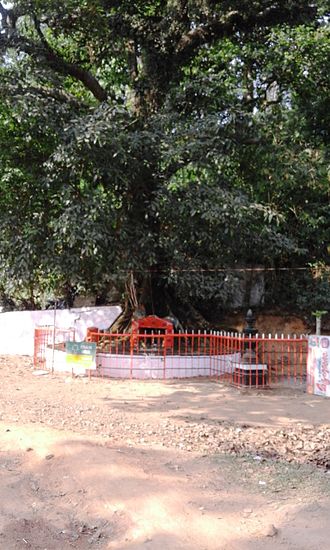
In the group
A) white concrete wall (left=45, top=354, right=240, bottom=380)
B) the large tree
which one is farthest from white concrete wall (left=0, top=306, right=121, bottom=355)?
white concrete wall (left=45, top=354, right=240, bottom=380)

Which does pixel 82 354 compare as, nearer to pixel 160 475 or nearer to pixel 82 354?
pixel 82 354

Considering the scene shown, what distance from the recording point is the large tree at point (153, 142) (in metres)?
9.57

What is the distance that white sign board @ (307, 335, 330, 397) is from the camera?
9258 mm

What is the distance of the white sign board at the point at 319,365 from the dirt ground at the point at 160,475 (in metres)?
1.18

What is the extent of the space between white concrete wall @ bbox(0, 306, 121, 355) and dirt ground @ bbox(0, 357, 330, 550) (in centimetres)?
594

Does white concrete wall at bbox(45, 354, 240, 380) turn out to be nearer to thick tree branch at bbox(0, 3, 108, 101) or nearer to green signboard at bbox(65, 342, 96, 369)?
green signboard at bbox(65, 342, 96, 369)

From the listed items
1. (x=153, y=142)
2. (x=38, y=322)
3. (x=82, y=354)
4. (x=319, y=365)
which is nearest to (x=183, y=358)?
(x=82, y=354)

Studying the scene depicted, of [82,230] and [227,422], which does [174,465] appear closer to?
[227,422]

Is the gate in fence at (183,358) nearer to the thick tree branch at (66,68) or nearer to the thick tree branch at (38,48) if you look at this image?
the thick tree branch at (66,68)

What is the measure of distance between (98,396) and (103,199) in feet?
12.7

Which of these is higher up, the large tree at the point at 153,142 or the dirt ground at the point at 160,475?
the large tree at the point at 153,142

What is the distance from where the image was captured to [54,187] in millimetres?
10305

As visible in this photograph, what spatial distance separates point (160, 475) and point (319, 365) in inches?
208

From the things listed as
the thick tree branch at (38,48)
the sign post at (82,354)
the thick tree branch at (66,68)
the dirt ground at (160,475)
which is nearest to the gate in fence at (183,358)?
the sign post at (82,354)
